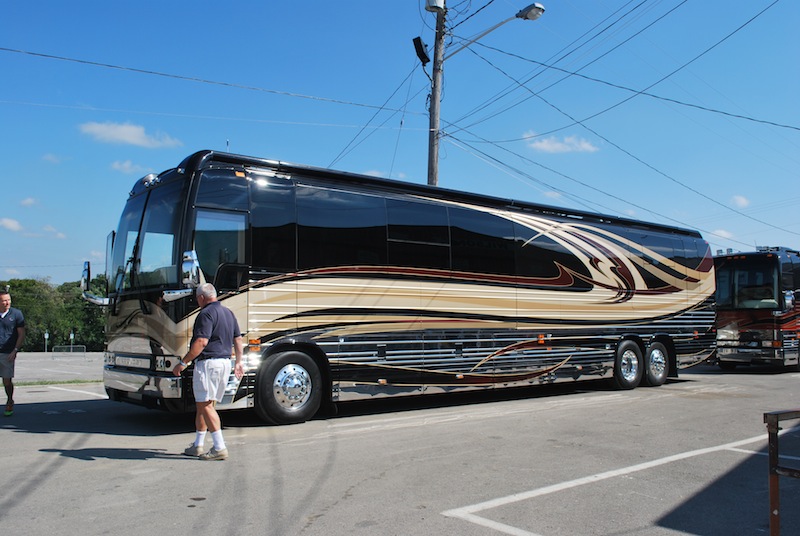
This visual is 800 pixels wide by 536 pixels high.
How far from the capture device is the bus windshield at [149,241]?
8.28 metres

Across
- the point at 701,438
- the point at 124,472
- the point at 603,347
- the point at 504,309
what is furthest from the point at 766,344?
the point at 124,472

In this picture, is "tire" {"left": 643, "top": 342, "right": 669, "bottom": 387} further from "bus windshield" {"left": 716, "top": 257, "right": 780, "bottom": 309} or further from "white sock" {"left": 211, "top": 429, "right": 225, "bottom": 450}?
"white sock" {"left": 211, "top": 429, "right": 225, "bottom": 450}

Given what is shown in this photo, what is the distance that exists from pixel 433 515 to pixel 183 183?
5.48 metres

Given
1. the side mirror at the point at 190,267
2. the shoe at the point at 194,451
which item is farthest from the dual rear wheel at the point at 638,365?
the shoe at the point at 194,451

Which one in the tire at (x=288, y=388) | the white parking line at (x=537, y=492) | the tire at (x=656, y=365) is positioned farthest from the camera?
the tire at (x=656, y=365)

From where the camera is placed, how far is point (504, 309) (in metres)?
11.9

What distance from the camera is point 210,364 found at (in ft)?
22.1

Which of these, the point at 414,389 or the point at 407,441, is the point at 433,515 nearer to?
the point at 407,441

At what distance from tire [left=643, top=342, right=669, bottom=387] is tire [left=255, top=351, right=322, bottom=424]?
8.75m

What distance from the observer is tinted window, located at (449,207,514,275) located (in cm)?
1127

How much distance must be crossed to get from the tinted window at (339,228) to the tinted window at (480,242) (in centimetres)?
161

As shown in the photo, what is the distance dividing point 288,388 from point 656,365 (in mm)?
9756

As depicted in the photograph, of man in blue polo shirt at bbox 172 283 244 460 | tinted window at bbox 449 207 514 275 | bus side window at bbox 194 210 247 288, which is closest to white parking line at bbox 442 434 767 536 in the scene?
man in blue polo shirt at bbox 172 283 244 460

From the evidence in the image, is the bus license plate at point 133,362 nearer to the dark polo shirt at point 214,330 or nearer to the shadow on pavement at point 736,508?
the dark polo shirt at point 214,330
